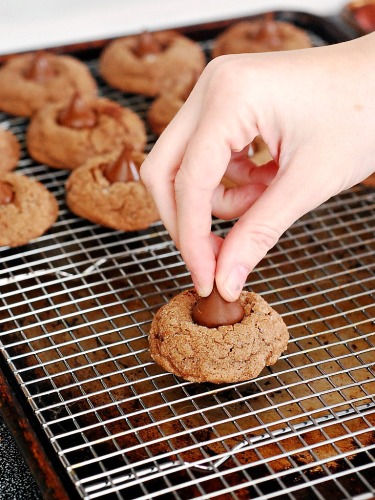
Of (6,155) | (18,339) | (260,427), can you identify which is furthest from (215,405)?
(6,155)

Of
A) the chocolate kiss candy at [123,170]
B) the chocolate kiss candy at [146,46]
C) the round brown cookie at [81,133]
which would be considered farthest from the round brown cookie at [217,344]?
the chocolate kiss candy at [146,46]

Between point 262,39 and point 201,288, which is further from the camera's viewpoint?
A: point 262,39

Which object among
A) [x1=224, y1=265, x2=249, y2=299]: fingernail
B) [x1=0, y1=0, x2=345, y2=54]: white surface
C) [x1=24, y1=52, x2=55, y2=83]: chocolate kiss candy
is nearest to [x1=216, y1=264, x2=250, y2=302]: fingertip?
[x1=224, y1=265, x2=249, y2=299]: fingernail

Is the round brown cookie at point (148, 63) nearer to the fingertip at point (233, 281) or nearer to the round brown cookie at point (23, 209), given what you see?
the round brown cookie at point (23, 209)

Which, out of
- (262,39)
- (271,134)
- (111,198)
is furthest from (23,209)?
(262,39)

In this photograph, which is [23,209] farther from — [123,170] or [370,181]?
[370,181]
